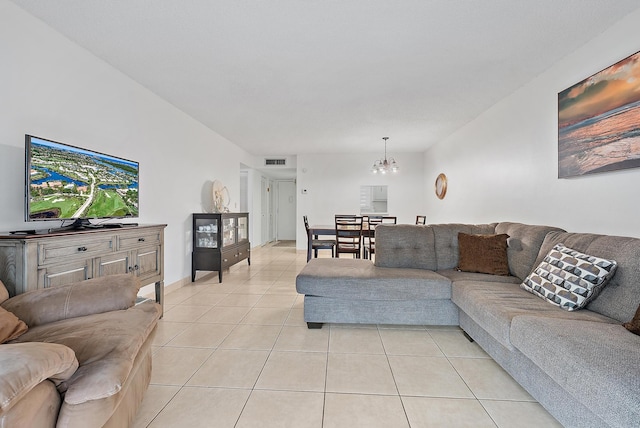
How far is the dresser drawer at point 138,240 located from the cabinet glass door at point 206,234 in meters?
1.36

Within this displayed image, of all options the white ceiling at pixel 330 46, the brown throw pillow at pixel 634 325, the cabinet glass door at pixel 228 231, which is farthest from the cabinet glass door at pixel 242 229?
the brown throw pillow at pixel 634 325

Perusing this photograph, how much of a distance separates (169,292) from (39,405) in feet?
9.64

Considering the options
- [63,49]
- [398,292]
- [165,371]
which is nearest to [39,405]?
[165,371]

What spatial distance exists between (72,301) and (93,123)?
1798 millimetres

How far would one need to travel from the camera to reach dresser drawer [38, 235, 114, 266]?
5.54 ft

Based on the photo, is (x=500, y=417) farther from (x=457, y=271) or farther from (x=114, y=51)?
(x=114, y=51)

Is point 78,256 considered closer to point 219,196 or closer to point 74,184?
point 74,184

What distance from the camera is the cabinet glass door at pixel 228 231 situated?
4.28 meters

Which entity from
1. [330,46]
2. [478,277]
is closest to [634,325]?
[478,277]

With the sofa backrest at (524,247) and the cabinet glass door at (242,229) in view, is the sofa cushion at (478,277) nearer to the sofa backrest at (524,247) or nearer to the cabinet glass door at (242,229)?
the sofa backrest at (524,247)

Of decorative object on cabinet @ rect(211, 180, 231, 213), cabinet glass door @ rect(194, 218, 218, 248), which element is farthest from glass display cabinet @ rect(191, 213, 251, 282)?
decorative object on cabinet @ rect(211, 180, 231, 213)

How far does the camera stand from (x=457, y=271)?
278 cm

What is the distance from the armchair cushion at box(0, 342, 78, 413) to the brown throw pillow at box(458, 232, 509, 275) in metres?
2.87

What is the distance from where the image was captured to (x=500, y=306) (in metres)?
1.80
